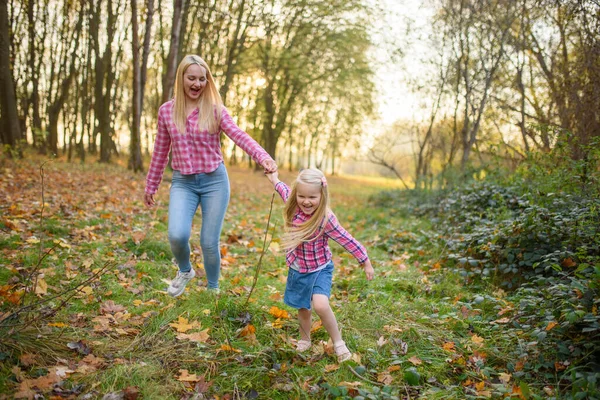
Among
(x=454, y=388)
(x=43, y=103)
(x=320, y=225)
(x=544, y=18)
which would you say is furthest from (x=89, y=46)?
(x=454, y=388)

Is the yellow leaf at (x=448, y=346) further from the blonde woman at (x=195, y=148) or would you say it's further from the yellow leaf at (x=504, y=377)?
the blonde woman at (x=195, y=148)

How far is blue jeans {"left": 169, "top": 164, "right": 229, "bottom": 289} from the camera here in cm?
392

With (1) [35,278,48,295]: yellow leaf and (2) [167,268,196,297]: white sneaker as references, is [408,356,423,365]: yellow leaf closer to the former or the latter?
(2) [167,268,196,297]: white sneaker

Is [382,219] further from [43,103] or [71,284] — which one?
[43,103]

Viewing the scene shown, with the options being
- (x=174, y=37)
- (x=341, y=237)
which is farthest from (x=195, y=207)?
(x=174, y=37)

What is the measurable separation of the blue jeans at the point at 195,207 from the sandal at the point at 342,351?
1511 mm

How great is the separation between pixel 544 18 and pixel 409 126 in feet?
22.3

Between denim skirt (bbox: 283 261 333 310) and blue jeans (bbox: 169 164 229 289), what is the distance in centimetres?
104

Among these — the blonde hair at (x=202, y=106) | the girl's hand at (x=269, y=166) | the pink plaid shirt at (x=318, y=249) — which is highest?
the blonde hair at (x=202, y=106)

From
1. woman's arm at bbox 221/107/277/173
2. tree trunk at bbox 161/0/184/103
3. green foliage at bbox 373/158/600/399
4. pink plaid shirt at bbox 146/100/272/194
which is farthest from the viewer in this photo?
tree trunk at bbox 161/0/184/103

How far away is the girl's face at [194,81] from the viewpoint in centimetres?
381

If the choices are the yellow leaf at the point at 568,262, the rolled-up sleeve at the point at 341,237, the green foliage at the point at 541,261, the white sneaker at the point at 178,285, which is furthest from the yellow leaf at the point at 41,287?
the yellow leaf at the point at 568,262

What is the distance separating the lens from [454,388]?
2.94m

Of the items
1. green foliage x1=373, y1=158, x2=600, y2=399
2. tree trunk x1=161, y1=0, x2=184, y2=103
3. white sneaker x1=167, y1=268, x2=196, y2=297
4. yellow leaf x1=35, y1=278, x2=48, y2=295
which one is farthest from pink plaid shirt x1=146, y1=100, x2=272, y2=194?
tree trunk x1=161, y1=0, x2=184, y2=103
